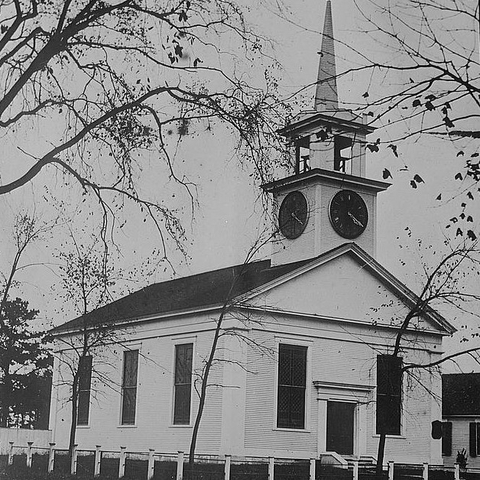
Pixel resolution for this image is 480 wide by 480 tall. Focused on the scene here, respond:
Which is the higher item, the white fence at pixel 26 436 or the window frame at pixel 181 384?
the window frame at pixel 181 384

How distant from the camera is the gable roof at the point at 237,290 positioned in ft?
101

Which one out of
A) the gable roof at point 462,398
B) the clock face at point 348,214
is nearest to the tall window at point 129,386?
the clock face at point 348,214

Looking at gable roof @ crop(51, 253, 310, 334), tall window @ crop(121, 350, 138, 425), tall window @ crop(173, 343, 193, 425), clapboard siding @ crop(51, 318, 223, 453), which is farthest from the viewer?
tall window @ crop(121, 350, 138, 425)

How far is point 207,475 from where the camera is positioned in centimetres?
2617

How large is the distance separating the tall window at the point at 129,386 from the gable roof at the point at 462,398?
68.9 ft

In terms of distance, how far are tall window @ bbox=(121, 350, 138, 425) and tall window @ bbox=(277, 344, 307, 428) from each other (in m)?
6.45

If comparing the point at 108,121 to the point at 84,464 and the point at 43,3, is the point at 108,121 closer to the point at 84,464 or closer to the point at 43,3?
the point at 43,3

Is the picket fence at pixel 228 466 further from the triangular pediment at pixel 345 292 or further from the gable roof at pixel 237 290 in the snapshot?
the triangular pediment at pixel 345 292

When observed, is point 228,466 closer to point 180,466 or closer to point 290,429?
point 180,466

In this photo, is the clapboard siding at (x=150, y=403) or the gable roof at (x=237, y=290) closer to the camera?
the clapboard siding at (x=150, y=403)

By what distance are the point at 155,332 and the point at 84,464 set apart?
523 cm

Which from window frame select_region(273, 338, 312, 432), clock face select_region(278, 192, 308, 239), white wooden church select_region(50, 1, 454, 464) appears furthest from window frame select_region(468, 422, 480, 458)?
window frame select_region(273, 338, 312, 432)

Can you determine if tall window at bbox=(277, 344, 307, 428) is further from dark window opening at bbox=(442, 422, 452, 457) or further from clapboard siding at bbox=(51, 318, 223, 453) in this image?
dark window opening at bbox=(442, 422, 452, 457)

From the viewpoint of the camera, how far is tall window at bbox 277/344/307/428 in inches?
1208
